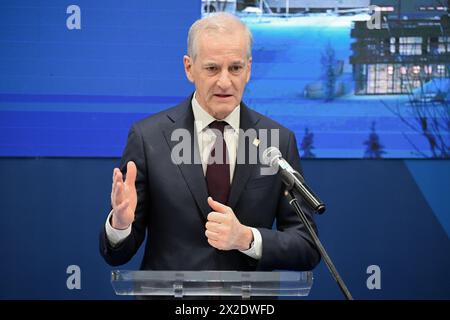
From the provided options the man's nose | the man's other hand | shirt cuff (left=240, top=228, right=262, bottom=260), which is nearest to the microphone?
the man's other hand

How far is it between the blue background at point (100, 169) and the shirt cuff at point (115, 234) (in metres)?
1.84

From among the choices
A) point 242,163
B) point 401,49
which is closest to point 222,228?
point 242,163

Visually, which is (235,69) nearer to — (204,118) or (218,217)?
(204,118)

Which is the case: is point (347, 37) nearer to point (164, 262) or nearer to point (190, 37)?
point (190, 37)

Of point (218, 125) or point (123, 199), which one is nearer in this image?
point (123, 199)

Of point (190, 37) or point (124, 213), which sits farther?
point (190, 37)

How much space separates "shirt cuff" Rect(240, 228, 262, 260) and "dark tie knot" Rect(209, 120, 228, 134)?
0.45 meters

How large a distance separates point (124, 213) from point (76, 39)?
7.16ft

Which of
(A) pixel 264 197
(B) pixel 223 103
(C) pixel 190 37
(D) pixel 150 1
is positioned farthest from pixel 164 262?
(D) pixel 150 1

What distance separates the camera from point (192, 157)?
2682 mm

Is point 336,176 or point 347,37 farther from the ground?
point 347,37

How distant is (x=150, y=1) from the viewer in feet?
14.0

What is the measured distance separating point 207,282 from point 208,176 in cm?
65

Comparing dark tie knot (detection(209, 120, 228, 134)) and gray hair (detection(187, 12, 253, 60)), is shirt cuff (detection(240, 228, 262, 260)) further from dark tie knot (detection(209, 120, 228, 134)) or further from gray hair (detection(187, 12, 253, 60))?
gray hair (detection(187, 12, 253, 60))
